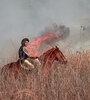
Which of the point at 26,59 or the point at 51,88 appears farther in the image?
the point at 26,59

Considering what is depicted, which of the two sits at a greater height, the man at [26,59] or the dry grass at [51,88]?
the man at [26,59]

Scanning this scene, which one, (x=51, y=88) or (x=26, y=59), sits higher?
(x=26, y=59)

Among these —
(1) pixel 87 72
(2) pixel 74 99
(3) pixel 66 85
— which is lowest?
(2) pixel 74 99

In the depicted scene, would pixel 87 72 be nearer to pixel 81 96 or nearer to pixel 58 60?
pixel 81 96

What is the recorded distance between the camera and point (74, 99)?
439cm

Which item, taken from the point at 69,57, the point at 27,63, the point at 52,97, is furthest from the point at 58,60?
the point at 52,97

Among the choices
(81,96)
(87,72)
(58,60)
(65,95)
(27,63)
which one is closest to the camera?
(65,95)

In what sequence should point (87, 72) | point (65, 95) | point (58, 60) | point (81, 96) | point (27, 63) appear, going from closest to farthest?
point (65, 95)
point (81, 96)
point (87, 72)
point (27, 63)
point (58, 60)

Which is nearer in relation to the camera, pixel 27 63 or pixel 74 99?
pixel 74 99

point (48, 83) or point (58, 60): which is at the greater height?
point (58, 60)

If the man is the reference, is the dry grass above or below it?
below

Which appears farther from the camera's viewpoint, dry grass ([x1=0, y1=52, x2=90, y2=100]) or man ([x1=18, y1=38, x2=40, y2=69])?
man ([x1=18, y1=38, x2=40, y2=69])

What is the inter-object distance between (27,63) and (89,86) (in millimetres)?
2685

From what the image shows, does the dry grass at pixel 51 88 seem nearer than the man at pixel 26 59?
Yes
